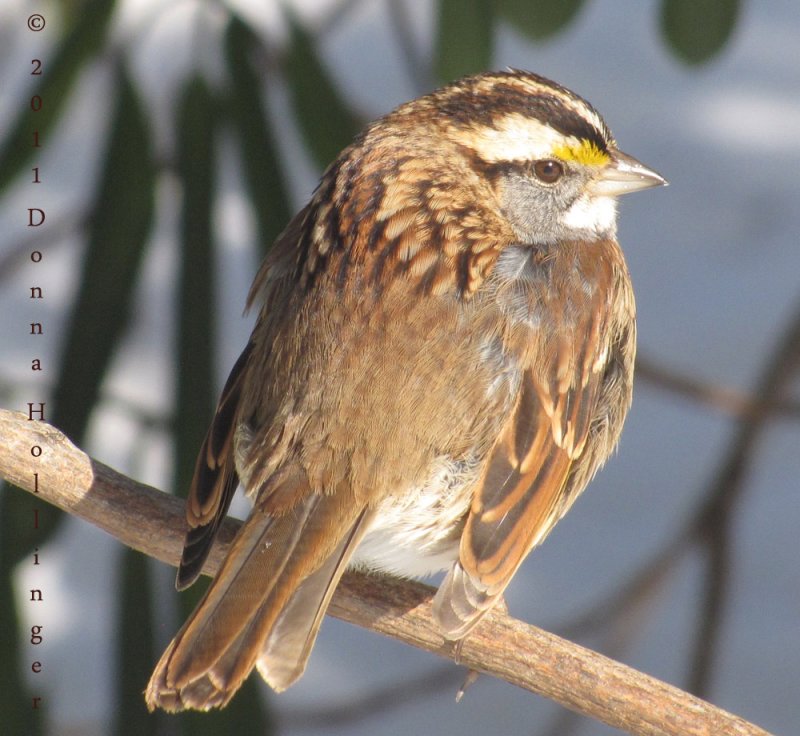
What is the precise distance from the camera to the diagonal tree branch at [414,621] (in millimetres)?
1570

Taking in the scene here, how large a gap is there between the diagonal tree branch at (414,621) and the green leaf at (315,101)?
773mm

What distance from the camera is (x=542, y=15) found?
7.43ft

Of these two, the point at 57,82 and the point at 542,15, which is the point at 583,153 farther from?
the point at 57,82

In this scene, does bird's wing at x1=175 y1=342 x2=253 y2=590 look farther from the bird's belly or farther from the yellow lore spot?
the yellow lore spot

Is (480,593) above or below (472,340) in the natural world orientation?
below

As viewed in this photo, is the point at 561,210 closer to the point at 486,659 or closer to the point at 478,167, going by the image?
the point at 478,167

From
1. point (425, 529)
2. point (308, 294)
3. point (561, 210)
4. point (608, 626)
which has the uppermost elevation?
point (561, 210)

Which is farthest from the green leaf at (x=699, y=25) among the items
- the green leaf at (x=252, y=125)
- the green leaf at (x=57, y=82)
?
the green leaf at (x=57, y=82)

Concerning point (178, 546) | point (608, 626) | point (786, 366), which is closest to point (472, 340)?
point (178, 546)

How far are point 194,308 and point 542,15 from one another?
28.3 inches

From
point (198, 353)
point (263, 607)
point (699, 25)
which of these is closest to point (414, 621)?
point (263, 607)

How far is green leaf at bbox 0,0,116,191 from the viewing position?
7.52 feet

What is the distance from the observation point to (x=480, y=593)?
1.57 meters

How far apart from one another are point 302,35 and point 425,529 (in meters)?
1.04
